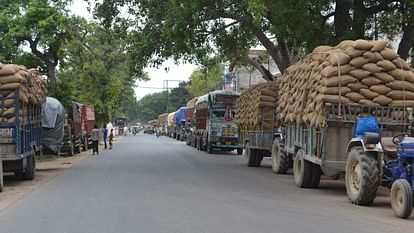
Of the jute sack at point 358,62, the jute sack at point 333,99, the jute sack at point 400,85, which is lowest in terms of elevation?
the jute sack at point 333,99

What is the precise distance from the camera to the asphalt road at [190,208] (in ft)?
32.6

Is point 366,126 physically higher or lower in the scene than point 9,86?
lower

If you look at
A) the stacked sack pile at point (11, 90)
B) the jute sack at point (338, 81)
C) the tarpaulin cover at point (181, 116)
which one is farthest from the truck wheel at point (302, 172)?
the tarpaulin cover at point (181, 116)

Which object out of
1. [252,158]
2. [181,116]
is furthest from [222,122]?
[181,116]

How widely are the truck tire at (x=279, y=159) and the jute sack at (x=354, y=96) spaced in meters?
6.63

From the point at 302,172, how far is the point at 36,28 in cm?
2465

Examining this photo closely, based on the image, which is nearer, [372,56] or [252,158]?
[372,56]

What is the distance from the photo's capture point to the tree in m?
A: 35.8

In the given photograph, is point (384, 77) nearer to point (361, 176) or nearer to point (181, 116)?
point (361, 176)

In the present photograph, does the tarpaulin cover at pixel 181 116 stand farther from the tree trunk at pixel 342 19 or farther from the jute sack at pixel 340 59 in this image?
the jute sack at pixel 340 59

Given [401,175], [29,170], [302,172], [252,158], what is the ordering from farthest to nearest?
1. [252,158]
2. [29,170]
3. [302,172]
4. [401,175]

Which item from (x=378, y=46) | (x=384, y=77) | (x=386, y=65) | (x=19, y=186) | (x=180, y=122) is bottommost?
(x=19, y=186)

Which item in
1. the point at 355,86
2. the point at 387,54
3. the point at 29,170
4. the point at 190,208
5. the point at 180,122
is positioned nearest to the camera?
the point at 190,208

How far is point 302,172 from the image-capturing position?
647 inches
